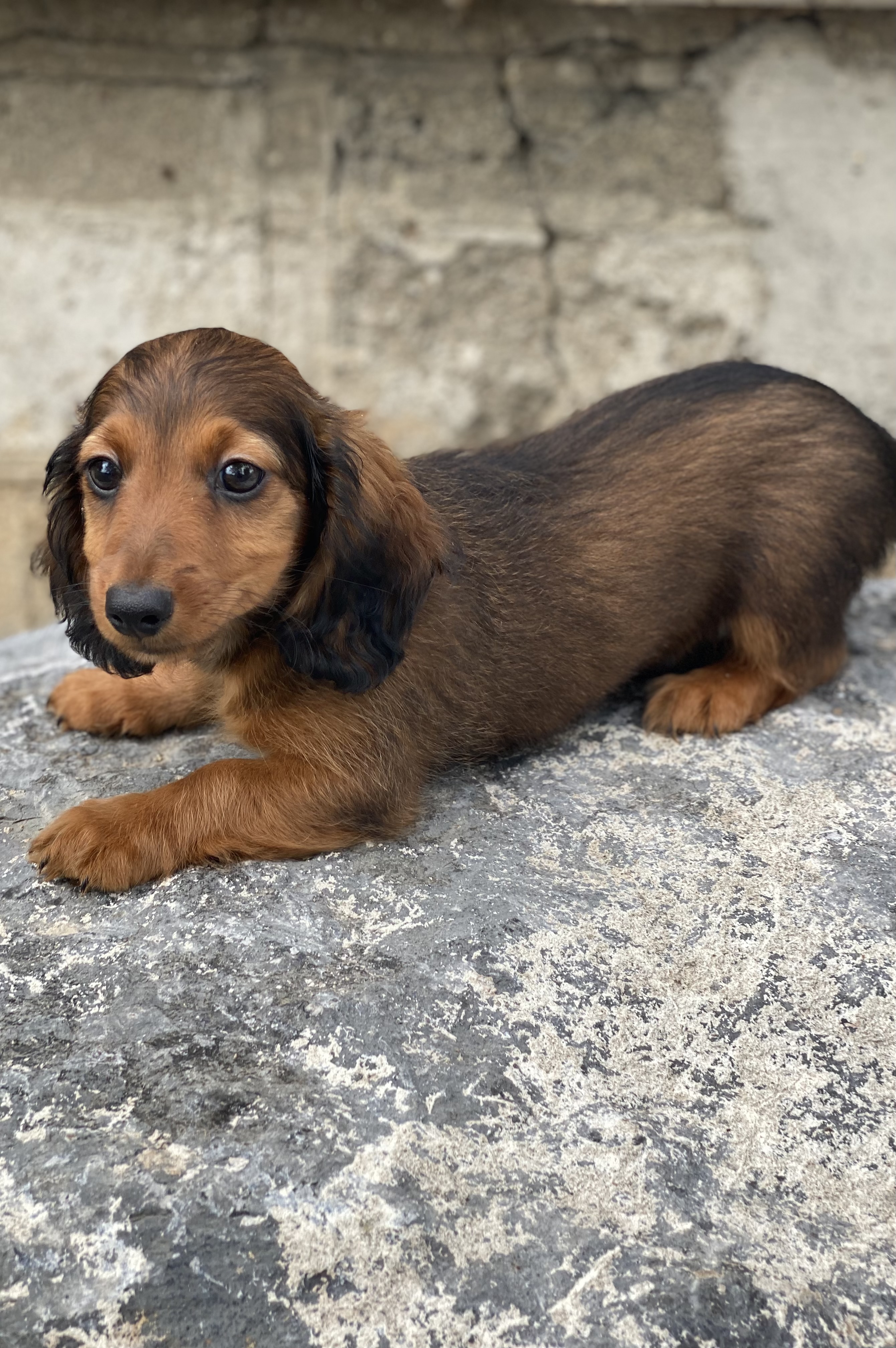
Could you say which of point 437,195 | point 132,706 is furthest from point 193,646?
point 437,195

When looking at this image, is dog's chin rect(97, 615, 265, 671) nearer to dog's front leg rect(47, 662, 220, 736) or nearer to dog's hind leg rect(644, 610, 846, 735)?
dog's front leg rect(47, 662, 220, 736)

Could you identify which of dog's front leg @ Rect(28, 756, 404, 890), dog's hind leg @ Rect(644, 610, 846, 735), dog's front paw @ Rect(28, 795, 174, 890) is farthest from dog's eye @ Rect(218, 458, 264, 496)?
dog's hind leg @ Rect(644, 610, 846, 735)

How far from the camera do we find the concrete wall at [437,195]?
5.96 m

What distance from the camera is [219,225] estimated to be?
6125 mm

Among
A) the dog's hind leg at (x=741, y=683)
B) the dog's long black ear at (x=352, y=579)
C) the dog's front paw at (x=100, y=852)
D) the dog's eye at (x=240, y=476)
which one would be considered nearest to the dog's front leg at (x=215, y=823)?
the dog's front paw at (x=100, y=852)

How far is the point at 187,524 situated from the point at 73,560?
2.23ft

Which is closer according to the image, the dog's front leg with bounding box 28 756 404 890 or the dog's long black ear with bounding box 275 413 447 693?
the dog's front leg with bounding box 28 756 404 890

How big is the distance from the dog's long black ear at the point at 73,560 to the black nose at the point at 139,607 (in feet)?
1.62

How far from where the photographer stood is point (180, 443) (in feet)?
9.61

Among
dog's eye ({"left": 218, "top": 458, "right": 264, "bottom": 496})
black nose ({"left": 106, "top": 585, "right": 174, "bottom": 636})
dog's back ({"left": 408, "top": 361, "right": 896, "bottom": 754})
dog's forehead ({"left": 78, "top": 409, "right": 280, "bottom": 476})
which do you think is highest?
dog's forehead ({"left": 78, "top": 409, "right": 280, "bottom": 476})

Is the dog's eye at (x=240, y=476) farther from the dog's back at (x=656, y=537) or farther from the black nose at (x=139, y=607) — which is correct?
the dog's back at (x=656, y=537)

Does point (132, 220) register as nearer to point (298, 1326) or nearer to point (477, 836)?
point (477, 836)

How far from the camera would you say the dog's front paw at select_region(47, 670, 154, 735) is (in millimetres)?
3811

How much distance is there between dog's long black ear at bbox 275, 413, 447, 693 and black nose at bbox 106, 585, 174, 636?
47cm
